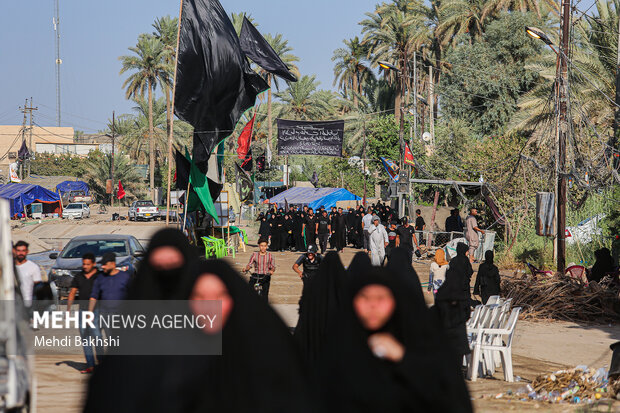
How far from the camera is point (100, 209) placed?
63.5m

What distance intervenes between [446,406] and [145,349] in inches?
59.9

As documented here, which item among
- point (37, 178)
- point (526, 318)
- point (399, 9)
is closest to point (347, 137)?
point (399, 9)

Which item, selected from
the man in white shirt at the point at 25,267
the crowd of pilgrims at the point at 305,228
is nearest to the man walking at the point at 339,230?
the crowd of pilgrims at the point at 305,228

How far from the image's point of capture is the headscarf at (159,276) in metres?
4.85

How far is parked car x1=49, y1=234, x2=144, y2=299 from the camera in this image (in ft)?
43.0

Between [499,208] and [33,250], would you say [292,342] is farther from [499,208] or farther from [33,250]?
[33,250]

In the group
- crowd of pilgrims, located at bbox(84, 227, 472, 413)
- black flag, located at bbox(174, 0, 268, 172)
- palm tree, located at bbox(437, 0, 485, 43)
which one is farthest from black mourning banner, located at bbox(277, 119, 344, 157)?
crowd of pilgrims, located at bbox(84, 227, 472, 413)

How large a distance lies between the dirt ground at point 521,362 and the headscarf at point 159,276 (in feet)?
1.61

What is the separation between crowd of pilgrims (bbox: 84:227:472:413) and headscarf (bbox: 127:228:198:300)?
434mm

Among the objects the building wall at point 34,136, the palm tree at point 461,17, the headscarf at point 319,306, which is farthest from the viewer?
the building wall at point 34,136

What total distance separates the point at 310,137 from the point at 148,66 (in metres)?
30.0

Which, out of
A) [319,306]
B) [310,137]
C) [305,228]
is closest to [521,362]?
[319,306]

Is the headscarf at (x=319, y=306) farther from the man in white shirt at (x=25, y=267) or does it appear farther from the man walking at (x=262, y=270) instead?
the man walking at (x=262, y=270)

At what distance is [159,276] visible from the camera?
498 cm
